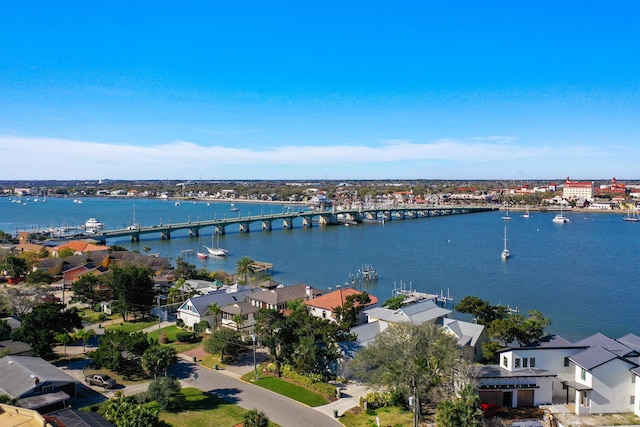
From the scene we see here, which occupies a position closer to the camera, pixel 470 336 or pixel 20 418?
pixel 20 418

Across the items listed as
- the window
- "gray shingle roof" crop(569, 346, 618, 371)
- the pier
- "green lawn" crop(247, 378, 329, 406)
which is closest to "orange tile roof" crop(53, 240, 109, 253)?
the pier

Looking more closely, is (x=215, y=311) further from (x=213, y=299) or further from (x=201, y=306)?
(x=213, y=299)

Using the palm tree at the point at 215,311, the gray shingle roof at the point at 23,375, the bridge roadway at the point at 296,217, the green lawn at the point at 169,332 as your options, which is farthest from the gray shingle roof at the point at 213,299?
the bridge roadway at the point at 296,217

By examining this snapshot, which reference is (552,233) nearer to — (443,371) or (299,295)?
(299,295)

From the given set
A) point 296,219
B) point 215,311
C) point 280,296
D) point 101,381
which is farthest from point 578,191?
point 101,381

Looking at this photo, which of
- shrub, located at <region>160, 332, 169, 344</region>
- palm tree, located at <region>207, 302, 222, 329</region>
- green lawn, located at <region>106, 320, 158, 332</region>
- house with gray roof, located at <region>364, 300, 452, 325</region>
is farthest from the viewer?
green lawn, located at <region>106, 320, 158, 332</region>

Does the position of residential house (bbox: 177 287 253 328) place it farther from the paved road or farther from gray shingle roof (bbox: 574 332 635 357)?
gray shingle roof (bbox: 574 332 635 357)
